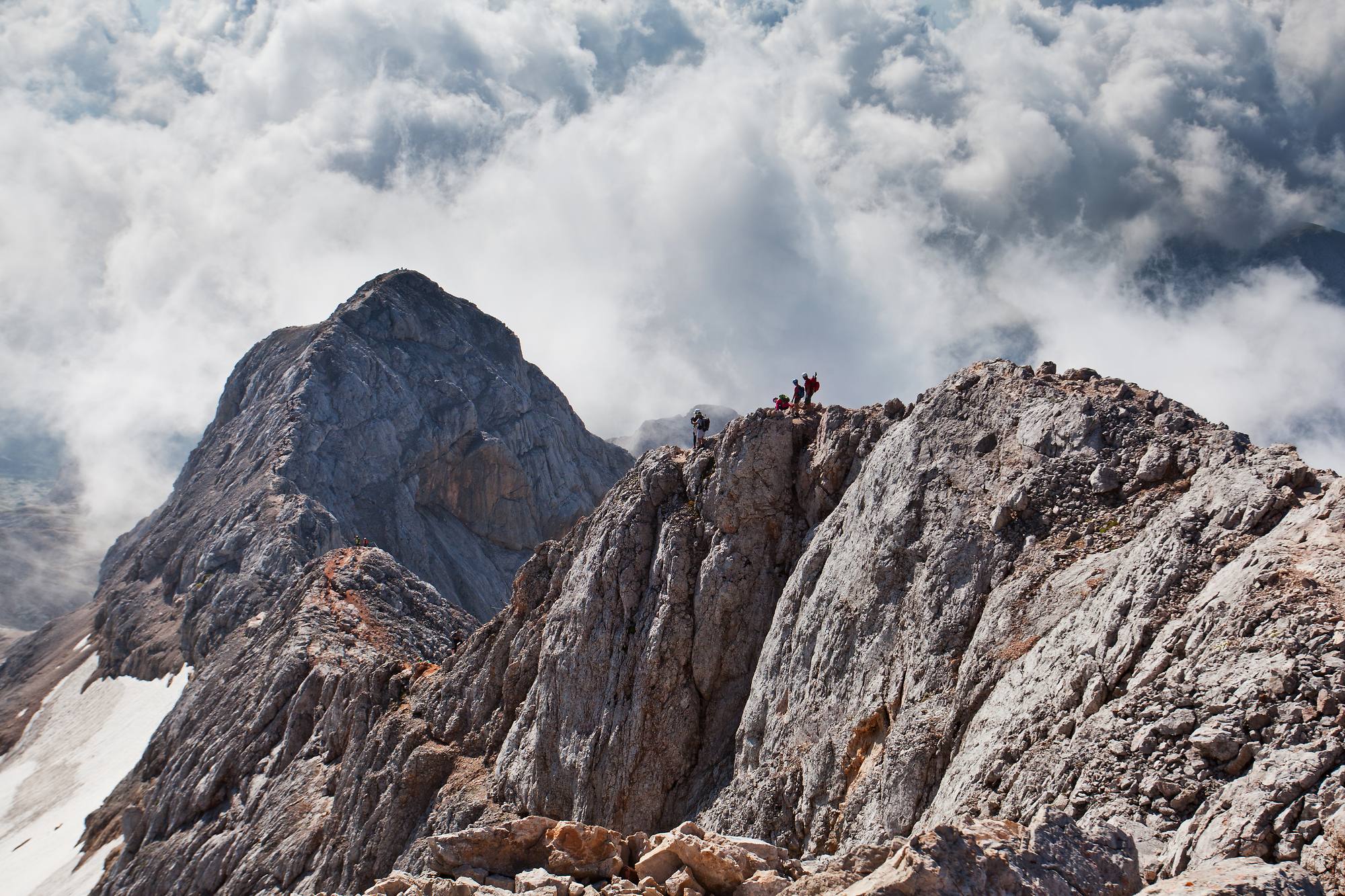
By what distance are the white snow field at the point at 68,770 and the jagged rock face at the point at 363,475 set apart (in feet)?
12.8

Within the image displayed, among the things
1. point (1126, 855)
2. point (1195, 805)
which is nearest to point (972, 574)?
point (1195, 805)

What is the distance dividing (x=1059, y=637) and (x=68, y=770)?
103 metres

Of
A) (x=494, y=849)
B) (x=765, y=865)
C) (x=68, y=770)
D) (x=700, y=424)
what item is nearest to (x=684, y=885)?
(x=765, y=865)

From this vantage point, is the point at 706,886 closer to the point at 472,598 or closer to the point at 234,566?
the point at 234,566

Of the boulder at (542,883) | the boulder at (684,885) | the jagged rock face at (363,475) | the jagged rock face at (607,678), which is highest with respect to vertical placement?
the jagged rock face at (363,475)

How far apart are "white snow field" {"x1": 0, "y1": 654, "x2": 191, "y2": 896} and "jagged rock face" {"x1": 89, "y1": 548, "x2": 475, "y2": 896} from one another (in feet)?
15.7

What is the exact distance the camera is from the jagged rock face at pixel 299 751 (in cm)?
4153

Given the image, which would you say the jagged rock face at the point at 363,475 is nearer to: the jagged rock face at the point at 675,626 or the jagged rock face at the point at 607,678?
the jagged rock face at the point at 607,678

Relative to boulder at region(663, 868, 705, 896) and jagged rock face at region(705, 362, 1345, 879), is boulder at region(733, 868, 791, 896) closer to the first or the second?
boulder at region(663, 868, 705, 896)

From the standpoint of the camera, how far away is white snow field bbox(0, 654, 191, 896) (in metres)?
75.3

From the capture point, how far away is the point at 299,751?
52.4 meters

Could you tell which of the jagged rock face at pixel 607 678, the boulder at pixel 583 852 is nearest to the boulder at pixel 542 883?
the boulder at pixel 583 852

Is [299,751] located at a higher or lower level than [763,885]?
higher

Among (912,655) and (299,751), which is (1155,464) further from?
(299,751)
